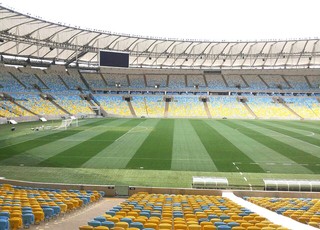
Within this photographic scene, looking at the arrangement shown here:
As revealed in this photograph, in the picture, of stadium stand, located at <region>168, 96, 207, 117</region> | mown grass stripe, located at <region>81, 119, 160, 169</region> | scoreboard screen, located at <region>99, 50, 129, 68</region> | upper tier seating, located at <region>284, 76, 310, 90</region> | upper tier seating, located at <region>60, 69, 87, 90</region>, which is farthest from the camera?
upper tier seating, located at <region>284, 76, 310, 90</region>

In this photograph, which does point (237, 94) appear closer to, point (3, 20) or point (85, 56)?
point (85, 56)

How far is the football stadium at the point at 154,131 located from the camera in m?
12.5

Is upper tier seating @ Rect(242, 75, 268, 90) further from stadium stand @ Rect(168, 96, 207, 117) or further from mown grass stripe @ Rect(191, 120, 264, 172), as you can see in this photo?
mown grass stripe @ Rect(191, 120, 264, 172)

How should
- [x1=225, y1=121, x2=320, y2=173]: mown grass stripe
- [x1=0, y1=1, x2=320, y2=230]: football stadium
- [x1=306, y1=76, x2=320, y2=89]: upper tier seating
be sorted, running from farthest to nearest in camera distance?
[x1=306, y1=76, x2=320, y2=89]: upper tier seating
[x1=225, y1=121, x2=320, y2=173]: mown grass stripe
[x1=0, y1=1, x2=320, y2=230]: football stadium

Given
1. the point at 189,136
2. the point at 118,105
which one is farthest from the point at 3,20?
the point at 118,105

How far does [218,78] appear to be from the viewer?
94.3 meters

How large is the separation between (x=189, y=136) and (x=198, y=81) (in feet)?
173

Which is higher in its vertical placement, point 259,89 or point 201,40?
point 201,40

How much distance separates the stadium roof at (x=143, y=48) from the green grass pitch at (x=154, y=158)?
22193 mm

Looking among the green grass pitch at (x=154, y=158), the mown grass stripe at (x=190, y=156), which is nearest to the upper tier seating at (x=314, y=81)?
the green grass pitch at (x=154, y=158)

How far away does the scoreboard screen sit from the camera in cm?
6384

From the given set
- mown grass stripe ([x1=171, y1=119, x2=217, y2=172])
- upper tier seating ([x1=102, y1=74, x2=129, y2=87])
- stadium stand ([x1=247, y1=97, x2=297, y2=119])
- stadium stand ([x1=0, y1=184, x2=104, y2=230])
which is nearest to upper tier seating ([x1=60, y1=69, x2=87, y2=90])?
upper tier seating ([x1=102, y1=74, x2=129, y2=87])

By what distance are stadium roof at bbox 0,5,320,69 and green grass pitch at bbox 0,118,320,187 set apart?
2219cm

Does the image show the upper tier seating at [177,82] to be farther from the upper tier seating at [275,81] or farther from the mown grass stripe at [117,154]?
the mown grass stripe at [117,154]
